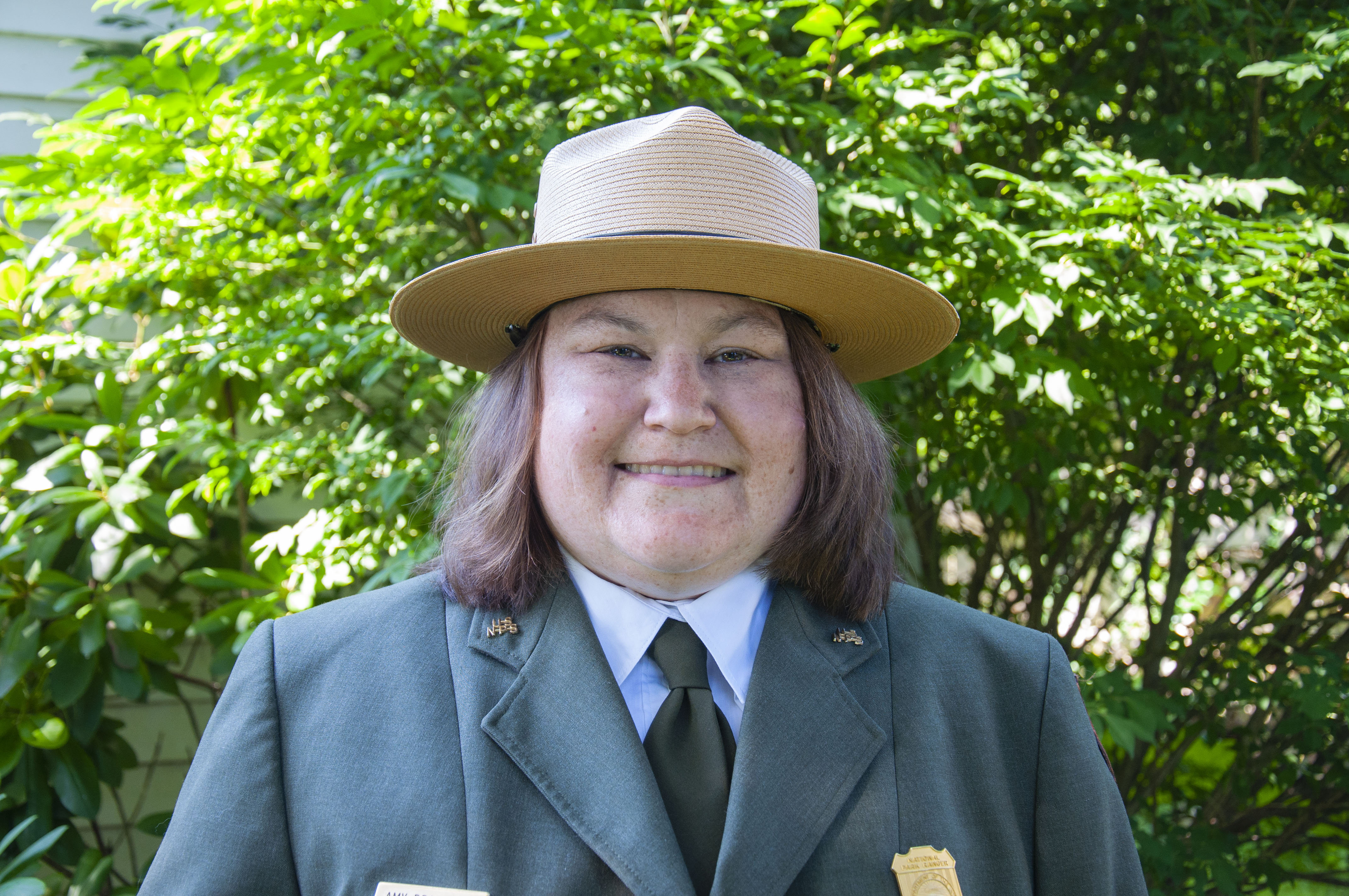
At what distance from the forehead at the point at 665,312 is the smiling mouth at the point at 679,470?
0.63 feet

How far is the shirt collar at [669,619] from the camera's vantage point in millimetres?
1395

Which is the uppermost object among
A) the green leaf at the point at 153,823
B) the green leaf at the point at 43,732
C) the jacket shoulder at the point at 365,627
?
the jacket shoulder at the point at 365,627

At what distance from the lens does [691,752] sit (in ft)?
4.35

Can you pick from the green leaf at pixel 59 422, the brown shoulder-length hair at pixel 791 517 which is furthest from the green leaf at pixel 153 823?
the brown shoulder-length hair at pixel 791 517

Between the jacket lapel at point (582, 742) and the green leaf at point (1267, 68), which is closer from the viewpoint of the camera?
the jacket lapel at point (582, 742)

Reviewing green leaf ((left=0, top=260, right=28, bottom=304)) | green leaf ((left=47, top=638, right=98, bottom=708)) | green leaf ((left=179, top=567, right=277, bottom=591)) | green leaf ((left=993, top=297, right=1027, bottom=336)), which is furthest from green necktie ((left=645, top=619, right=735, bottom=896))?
green leaf ((left=0, top=260, right=28, bottom=304))

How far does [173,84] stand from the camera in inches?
80.7

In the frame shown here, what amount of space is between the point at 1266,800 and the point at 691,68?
9.81 feet

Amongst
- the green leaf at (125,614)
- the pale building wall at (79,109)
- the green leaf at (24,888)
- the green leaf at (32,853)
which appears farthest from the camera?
the pale building wall at (79,109)

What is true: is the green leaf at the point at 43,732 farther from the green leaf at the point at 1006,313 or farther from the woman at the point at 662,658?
the green leaf at the point at 1006,313

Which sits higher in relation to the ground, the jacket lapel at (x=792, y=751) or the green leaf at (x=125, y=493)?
the jacket lapel at (x=792, y=751)

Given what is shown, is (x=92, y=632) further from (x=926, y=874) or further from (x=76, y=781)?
(x=926, y=874)

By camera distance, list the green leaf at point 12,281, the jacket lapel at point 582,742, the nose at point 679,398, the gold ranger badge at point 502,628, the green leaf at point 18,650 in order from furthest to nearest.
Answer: the green leaf at point 12,281 → the green leaf at point 18,650 → the gold ranger badge at point 502,628 → the nose at point 679,398 → the jacket lapel at point 582,742

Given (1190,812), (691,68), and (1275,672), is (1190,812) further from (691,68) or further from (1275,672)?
(691,68)
